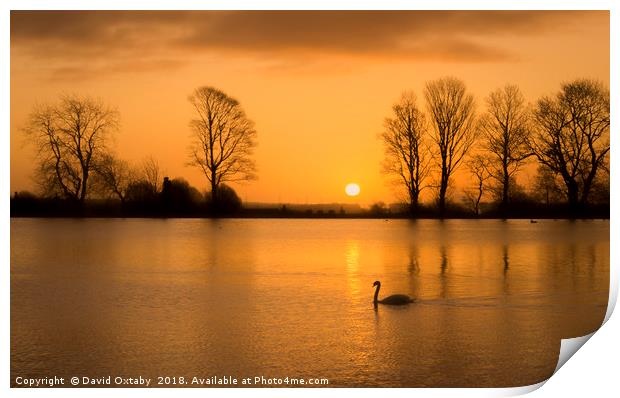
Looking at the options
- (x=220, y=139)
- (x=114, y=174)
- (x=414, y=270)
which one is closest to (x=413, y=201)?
(x=414, y=270)

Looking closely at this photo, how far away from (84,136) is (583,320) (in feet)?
19.3

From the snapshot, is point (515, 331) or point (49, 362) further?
point (515, 331)

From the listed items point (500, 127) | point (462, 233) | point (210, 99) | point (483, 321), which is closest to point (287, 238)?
point (462, 233)

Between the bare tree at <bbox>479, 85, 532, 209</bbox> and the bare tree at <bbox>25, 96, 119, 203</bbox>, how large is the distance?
428 cm

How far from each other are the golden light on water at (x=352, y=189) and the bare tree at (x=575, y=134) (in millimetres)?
2004

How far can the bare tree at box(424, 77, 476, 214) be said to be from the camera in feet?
27.7

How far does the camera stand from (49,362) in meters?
4.70

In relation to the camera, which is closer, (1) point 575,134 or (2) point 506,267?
(1) point 575,134

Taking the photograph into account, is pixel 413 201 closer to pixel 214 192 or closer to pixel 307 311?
pixel 214 192

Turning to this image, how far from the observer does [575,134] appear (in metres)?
7.55

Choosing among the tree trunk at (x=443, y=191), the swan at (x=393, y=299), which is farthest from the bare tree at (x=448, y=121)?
the swan at (x=393, y=299)

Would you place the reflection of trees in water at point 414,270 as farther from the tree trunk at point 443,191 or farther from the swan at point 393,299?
the tree trunk at point 443,191

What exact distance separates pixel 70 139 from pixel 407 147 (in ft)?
Result: 13.2
